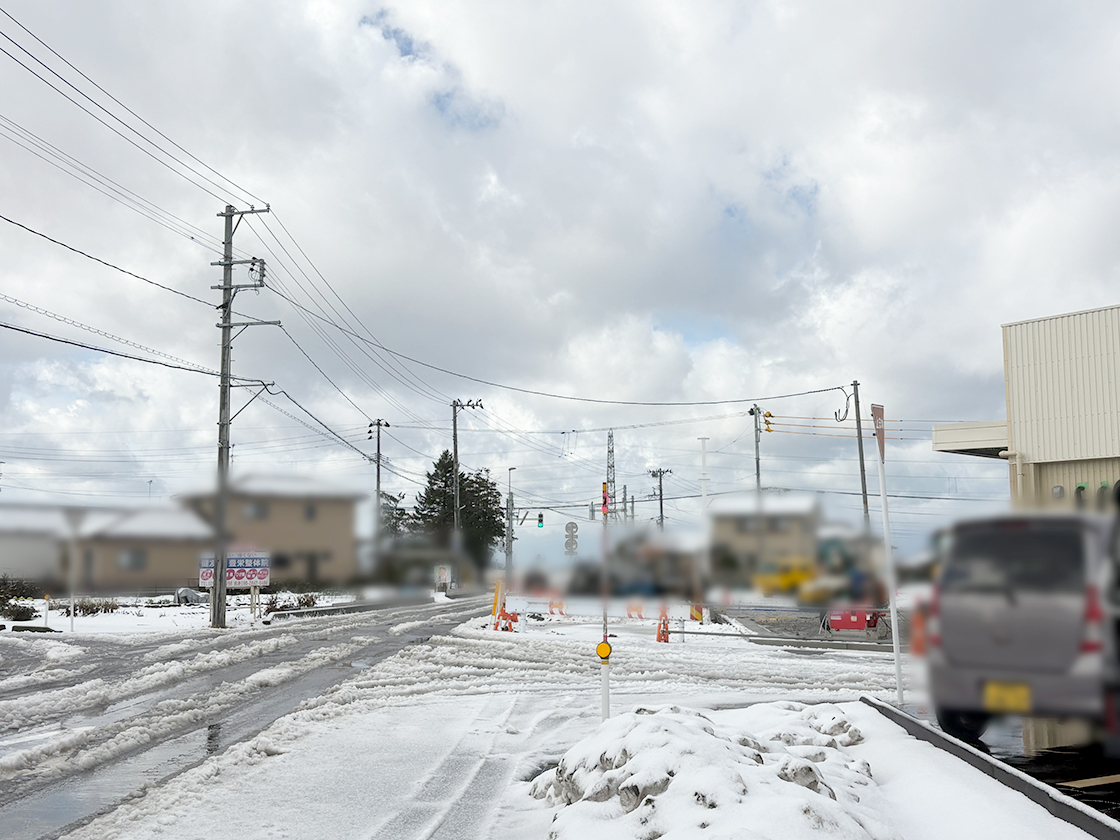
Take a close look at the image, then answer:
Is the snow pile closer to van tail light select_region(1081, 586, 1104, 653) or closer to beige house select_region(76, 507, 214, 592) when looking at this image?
beige house select_region(76, 507, 214, 592)

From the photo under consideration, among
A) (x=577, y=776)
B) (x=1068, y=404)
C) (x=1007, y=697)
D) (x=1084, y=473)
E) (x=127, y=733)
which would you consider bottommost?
(x=127, y=733)

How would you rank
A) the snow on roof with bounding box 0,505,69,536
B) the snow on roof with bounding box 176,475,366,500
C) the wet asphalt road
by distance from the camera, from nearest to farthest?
the snow on roof with bounding box 0,505,69,536
the snow on roof with bounding box 176,475,366,500
the wet asphalt road

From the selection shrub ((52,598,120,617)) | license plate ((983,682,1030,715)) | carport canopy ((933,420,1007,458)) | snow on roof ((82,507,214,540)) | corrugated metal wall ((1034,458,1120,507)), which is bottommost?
shrub ((52,598,120,617))

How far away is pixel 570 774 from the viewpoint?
346 inches

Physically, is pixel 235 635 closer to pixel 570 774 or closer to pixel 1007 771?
pixel 570 774

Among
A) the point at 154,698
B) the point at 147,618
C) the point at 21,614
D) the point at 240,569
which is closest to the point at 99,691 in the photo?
the point at 154,698

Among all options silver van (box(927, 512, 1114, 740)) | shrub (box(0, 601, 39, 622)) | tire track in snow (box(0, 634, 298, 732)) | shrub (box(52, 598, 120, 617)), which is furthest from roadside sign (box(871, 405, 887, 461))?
shrub (box(0, 601, 39, 622))

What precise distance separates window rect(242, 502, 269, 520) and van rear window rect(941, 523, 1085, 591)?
344 centimetres

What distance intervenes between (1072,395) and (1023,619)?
185 centimetres

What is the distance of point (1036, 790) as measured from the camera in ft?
21.8

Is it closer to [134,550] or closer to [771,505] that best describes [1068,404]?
[771,505]

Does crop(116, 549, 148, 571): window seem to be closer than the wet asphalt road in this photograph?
Yes

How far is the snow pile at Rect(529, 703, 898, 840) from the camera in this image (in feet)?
21.2

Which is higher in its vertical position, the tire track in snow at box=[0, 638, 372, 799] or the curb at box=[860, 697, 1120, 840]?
the curb at box=[860, 697, 1120, 840]
